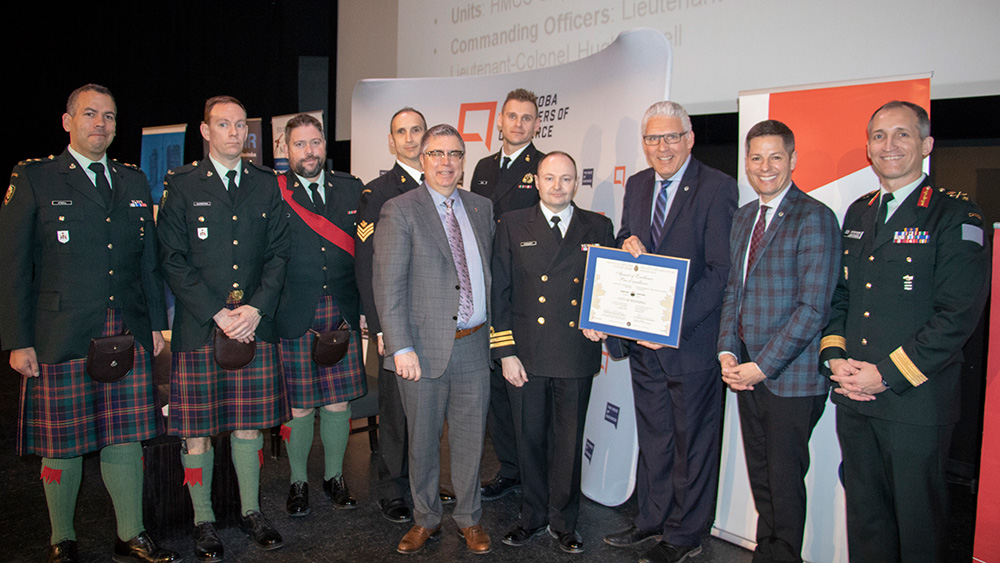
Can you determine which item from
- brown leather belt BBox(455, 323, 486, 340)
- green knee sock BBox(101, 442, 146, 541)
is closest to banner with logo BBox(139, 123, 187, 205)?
green knee sock BBox(101, 442, 146, 541)

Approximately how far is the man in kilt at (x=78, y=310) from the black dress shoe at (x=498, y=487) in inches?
61.6

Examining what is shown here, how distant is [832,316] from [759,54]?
192cm

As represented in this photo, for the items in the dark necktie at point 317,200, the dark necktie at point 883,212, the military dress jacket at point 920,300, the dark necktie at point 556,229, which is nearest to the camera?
the military dress jacket at point 920,300

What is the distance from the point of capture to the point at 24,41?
9.86 meters

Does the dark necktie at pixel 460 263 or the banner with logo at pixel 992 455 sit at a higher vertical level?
the dark necktie at pixel 460 263

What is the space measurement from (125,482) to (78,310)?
2.50 feet

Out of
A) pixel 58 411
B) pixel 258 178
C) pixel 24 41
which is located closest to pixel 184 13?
pixel 24 41

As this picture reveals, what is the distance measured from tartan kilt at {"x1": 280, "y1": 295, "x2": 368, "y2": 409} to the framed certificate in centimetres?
132

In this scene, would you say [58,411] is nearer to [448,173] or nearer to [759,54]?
[448,173]

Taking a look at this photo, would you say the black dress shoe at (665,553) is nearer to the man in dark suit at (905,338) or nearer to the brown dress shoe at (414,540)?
the man in dark suit at (905,338)

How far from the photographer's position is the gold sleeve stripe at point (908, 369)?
7.00 ft

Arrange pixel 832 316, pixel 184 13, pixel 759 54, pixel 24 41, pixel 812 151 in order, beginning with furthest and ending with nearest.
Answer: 1. pixel 24 41
2. pixel 184 13
3. pixel 759 54
4. pixel 812 151
5. pixel 832 316

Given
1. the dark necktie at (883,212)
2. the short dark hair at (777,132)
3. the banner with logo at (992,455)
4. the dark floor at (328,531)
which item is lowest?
the dark floor at (328,531)

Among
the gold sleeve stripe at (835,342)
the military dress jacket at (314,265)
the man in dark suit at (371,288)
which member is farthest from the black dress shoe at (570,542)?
the military dress jacket at (314,265)
